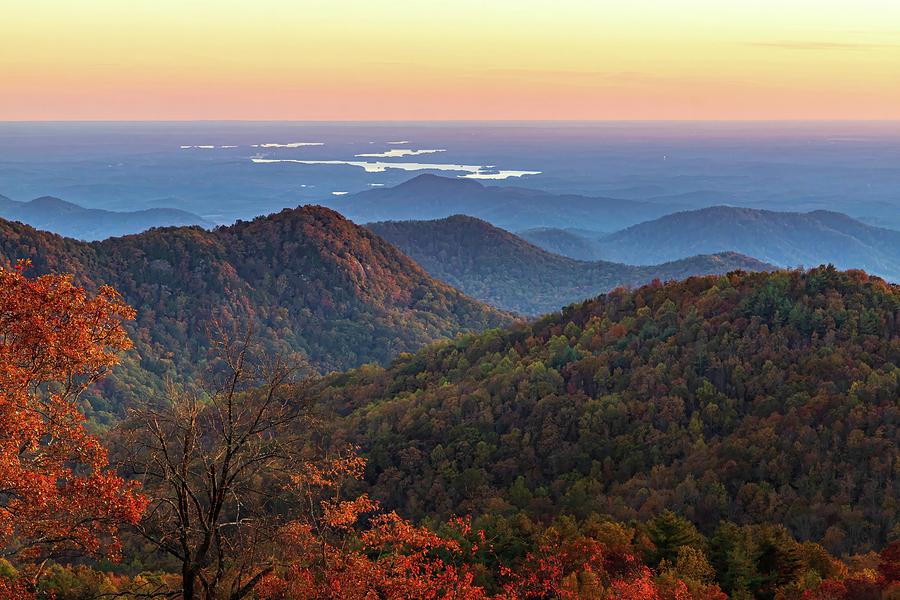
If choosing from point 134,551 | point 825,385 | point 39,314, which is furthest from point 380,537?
point 825,385

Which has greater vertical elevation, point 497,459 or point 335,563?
point 335,563

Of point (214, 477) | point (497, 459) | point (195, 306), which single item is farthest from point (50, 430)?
point (195, 306)

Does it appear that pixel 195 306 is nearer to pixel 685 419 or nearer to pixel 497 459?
pixel 497 459

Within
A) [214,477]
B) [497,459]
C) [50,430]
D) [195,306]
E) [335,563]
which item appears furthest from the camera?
[195,306]

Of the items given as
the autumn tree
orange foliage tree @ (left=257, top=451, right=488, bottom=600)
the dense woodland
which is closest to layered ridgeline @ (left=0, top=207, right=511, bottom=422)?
the dense woodland

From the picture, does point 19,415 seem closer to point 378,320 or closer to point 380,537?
point 380,537

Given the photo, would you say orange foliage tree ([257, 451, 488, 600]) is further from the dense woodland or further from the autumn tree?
the autumn tree

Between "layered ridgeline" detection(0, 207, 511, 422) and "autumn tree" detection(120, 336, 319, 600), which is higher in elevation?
"autumn tree" detection(120, 336, 319, 600)
